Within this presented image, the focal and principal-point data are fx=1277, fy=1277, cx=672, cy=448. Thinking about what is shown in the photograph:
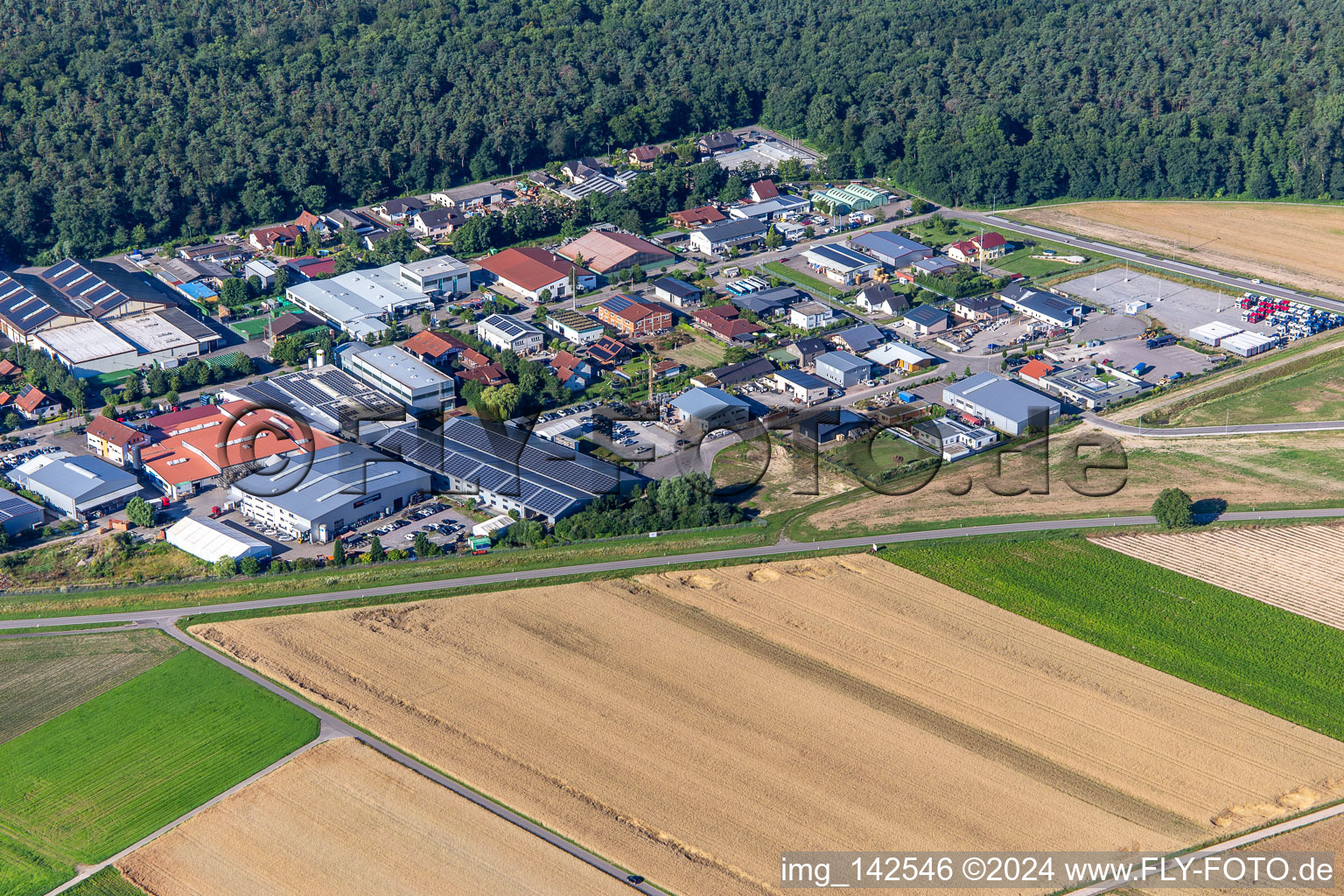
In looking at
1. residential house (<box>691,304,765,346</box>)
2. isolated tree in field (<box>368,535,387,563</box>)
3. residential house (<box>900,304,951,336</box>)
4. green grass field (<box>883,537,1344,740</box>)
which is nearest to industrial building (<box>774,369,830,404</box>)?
residential house (<box>691,304,765,346</box>)

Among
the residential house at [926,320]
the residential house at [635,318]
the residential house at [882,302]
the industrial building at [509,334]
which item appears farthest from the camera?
the residential house at [882,302]

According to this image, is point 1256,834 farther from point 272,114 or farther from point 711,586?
point 272,114

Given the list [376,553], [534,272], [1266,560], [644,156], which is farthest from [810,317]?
[376,553]

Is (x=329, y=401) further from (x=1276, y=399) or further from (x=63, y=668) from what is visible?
(x=1276, y=399)

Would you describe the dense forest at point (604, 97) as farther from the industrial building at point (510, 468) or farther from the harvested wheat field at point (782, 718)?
the harvested wheat field at point (782, 718)

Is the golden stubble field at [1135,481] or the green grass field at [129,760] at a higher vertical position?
the golden stubble field at [1135,481]

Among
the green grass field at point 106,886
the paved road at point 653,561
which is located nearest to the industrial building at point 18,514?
the paved road at point 653,561

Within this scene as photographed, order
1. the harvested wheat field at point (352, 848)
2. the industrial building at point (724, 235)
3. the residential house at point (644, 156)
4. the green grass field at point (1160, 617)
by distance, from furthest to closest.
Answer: the residential house at point (644, 156)
the industrial building at point (724, 235)
the green grass field at point (1160, 617)
the harvested wheat field at point (352, 848)
